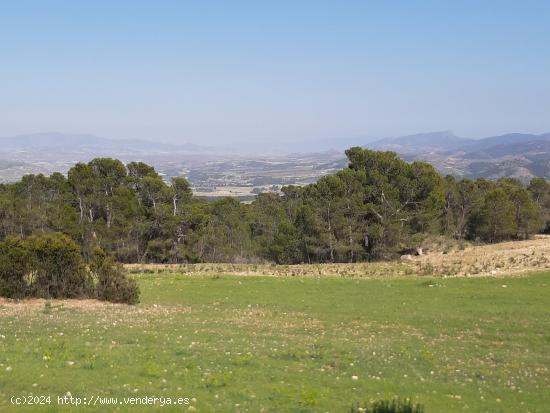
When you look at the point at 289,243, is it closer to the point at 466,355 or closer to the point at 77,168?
the point at 77,168

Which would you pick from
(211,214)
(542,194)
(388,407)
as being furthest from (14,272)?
(542,194)

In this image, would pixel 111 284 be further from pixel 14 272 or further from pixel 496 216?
pixel 496 216

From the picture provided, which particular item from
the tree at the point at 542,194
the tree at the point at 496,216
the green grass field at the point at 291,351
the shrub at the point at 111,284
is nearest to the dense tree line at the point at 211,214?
the tree at the point at 496,216

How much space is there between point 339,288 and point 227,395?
68.7ft

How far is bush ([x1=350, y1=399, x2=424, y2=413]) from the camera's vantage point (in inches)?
396

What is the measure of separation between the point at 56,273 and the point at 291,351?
14673 millimetres

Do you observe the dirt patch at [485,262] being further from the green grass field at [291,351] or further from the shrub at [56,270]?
the shrub at [56,270]

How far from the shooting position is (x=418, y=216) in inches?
2163

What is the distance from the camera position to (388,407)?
403 inches

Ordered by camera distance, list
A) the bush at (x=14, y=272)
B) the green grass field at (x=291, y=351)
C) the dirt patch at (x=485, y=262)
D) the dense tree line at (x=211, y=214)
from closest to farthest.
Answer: the green grass field at (x=291, y=351)
the bush at (x=14, y=272)
the dirt patch at (x=485, y=262)
the dense tree line at (x=211, y=214)

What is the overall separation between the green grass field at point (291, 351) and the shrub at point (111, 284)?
0.95 m

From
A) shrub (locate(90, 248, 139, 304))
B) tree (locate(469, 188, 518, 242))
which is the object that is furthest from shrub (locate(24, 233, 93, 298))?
tree (locate(469, 188, 518, 242))

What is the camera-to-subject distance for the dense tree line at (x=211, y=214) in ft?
177

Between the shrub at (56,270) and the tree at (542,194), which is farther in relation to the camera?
the tree at (542,194)
